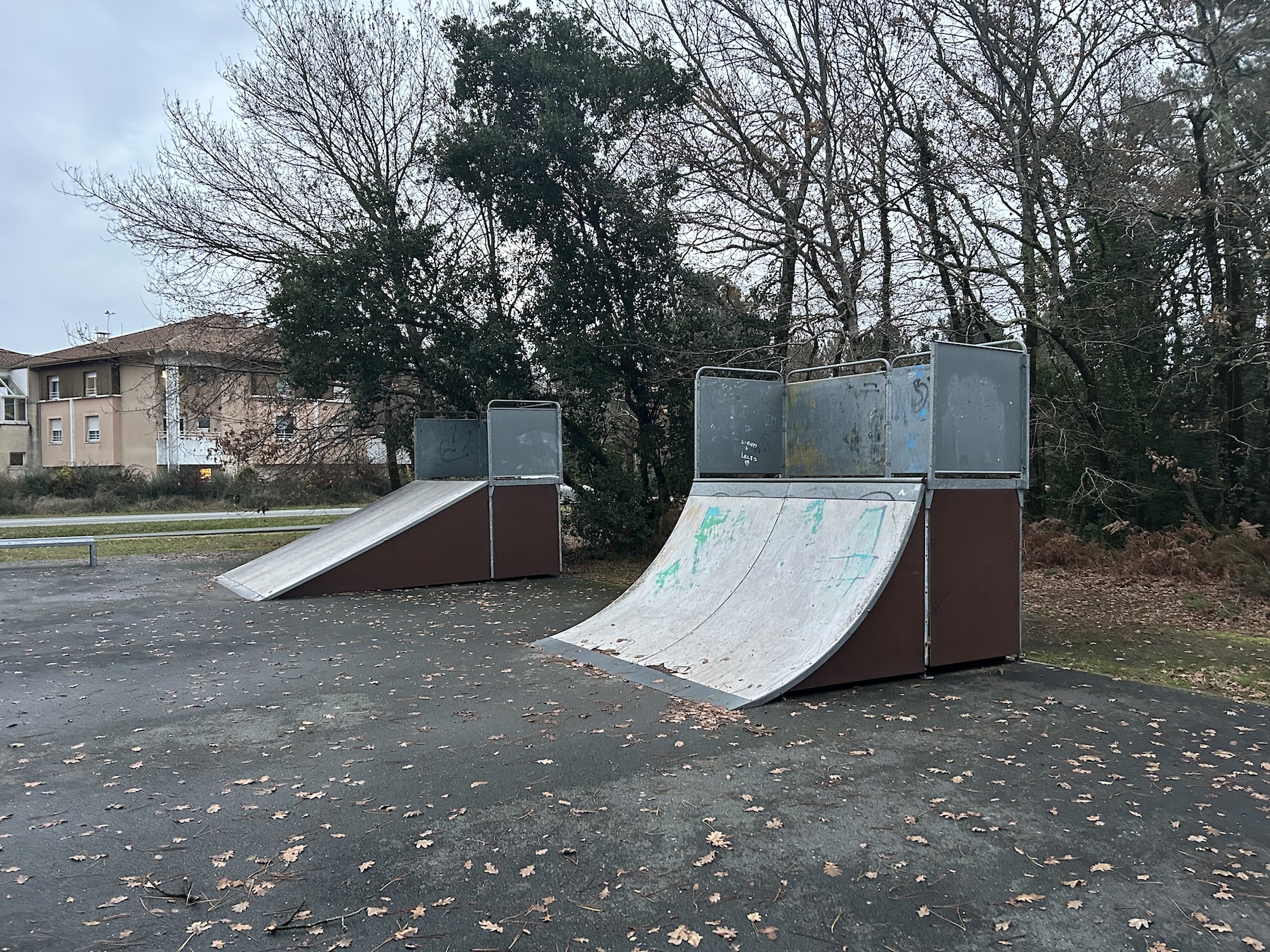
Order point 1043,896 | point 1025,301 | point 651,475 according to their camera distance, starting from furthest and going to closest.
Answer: point 651,475
point 1025,301
point 1043,896

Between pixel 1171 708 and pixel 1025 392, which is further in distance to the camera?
pixel 1025 392

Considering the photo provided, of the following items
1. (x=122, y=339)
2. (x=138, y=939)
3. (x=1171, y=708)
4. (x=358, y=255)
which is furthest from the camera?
(x=122, y=339)

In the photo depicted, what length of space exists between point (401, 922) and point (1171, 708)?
541 centimetres

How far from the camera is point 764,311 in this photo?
47.6ft

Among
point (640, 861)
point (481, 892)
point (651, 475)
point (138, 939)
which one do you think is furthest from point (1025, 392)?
point (651, 475)

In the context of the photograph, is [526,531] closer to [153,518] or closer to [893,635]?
[893,635]

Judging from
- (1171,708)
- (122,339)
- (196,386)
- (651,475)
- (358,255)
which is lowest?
(1171,708)

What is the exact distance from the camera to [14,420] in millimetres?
47031

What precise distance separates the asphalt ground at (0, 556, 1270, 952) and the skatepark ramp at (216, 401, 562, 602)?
15.9ft

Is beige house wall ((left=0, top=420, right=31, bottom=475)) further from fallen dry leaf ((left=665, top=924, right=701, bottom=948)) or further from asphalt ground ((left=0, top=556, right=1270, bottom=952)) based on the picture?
fallen dry leaf ((left=665, top=924, right=701, bottom=948))

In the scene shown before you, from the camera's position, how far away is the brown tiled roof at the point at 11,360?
160 ft

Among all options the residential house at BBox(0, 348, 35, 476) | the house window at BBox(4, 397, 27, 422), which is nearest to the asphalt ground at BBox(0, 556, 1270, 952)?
the residential house at BBox(0, 348, 35, 476)

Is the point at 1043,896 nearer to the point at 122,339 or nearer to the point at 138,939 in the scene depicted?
the point at 138,939

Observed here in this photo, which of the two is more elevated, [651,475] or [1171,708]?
[651,475]
